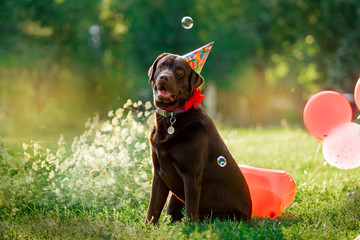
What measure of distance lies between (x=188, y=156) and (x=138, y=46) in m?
15.1

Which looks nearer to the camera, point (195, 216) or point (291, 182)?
point (195, 216)

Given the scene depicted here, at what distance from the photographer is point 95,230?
11.7 feet

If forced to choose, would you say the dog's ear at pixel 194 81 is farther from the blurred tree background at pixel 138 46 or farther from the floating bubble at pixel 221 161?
the blurred tree background at pixel 138 46

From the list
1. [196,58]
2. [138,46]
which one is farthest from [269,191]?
[138,46]

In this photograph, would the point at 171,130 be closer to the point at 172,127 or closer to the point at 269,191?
the point at 172,127

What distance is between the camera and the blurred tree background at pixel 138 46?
17.8m

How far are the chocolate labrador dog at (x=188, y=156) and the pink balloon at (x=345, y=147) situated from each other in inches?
72.0

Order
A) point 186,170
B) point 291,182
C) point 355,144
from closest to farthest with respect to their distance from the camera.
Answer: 1. point 186,170
2. point 291,182
3. point 355,144

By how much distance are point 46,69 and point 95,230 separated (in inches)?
747

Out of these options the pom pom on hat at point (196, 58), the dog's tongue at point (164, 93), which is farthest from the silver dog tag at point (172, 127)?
the pom pom on hat at point (196, 58)

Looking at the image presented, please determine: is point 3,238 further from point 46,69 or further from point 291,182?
point 46,69

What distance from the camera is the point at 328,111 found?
5363mm

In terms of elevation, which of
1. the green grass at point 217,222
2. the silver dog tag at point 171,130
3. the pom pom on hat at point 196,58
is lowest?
the green grass at point 217,222

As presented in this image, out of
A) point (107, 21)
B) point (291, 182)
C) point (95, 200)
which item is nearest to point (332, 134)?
point (291, 182)
